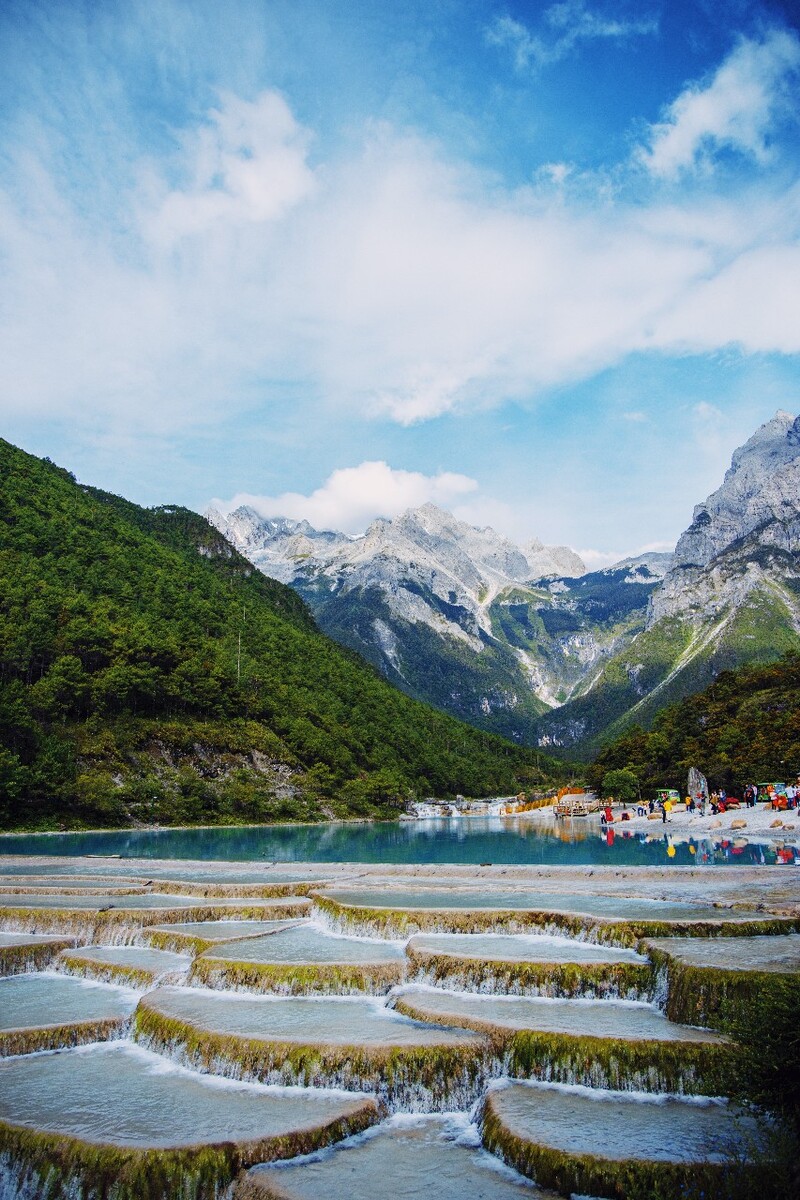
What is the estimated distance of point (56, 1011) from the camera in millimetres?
19344

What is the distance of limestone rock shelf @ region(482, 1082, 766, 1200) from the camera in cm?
1036

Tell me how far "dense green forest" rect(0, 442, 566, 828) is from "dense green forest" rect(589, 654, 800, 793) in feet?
145

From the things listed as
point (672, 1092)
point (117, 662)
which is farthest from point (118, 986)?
point (117, 662)

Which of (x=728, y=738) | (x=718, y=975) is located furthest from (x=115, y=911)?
(x=728, y=738)

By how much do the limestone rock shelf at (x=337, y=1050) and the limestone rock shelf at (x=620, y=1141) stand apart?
1102mm

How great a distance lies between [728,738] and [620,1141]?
10326cm

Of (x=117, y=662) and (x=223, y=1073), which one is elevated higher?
(x=117, y=662)

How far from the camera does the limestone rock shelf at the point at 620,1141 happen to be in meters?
10.4

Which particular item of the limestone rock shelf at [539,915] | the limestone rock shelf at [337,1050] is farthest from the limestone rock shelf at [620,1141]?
the limestone rock shelf at [539,915]

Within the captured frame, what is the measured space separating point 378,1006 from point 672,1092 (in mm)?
7722

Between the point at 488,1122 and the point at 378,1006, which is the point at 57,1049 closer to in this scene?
the point at 378,1006

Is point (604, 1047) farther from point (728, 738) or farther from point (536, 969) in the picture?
point (728, 738)

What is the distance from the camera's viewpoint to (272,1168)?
11648mm

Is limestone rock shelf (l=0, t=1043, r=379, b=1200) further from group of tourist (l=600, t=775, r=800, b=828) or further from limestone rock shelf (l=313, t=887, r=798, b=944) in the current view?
group of tourist (l=600, t=775, r=800, b=828)
